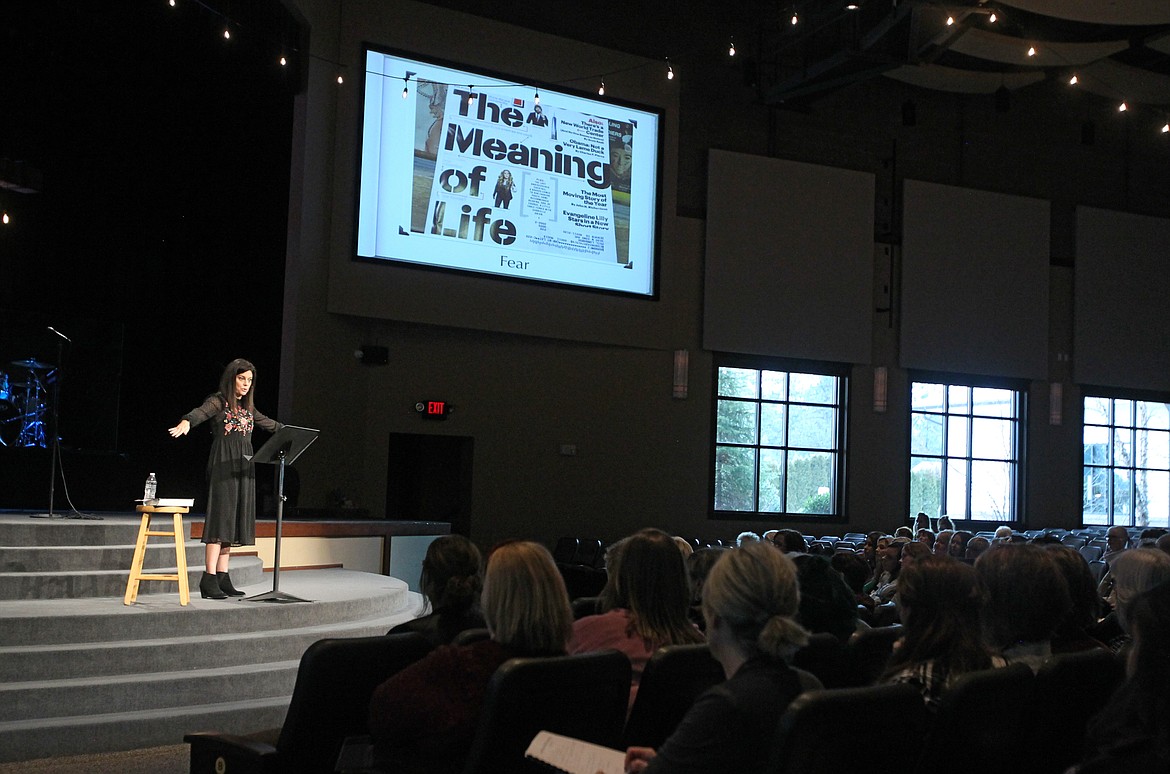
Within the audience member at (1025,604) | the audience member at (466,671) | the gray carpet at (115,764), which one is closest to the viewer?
the audience member at (466,671)

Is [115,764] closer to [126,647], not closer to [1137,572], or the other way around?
[126,647]

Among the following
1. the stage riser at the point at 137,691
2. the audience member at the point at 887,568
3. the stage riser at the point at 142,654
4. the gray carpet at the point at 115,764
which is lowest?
the gray carpet at the point at 115,764

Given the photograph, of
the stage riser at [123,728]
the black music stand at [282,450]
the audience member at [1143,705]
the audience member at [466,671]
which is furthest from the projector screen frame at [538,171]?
the audience member at [1143,705]

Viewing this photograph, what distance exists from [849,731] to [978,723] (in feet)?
1.45

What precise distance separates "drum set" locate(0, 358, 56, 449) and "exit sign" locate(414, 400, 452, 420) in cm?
372

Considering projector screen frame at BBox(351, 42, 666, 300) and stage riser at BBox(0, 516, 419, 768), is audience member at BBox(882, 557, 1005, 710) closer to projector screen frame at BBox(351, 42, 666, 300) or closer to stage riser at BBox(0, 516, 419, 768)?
stage riser at BBox(0, 516, 419, 768)

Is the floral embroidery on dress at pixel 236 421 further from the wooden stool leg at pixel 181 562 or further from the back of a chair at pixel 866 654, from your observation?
the back of a chair at pixel 866 654

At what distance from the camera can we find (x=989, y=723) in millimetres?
2271

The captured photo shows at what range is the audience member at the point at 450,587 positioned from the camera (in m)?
3.23

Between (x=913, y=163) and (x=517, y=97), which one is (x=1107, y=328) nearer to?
(x=913, y=163)

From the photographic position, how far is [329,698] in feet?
9.04

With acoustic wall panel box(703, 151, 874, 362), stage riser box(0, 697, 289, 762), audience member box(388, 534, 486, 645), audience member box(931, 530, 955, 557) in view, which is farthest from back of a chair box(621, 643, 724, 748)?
acoustic wall panel box(703, 151, 874, 362)

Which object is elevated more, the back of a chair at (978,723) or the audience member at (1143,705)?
the audience member at (1143,705)

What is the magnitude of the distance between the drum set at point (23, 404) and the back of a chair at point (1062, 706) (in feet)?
23.7
